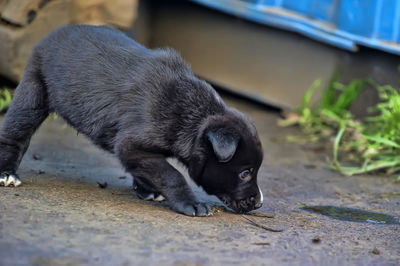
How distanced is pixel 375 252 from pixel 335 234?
0.36 metres

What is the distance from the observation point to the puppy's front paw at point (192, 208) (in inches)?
170

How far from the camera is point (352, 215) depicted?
4949 millimetres

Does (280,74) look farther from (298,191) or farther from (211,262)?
(211,262)

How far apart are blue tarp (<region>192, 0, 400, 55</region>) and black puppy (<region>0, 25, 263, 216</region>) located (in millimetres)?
3185

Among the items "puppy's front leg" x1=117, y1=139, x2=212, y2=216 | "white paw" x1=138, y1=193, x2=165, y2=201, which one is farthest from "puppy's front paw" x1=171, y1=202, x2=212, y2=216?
"white paw" x1=138, y1=193, x2=165, y2=201

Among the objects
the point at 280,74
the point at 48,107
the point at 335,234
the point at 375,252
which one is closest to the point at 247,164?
the point at 335,234

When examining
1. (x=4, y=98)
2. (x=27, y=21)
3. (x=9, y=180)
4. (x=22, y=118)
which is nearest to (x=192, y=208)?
(x=9, y=180)

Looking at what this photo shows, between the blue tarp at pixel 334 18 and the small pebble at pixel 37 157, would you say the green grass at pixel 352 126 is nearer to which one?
the blue tarp at pixel 334 18

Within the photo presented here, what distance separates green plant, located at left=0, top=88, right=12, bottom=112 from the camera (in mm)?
7016

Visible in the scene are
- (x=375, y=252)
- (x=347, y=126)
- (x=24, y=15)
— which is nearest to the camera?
(x=375, y=252)

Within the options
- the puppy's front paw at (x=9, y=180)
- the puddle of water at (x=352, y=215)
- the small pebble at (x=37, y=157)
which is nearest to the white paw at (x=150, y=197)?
the puppy's front paw at (x=9, y=180)

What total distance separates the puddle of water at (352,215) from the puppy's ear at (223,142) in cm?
105

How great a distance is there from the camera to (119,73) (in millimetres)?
4695

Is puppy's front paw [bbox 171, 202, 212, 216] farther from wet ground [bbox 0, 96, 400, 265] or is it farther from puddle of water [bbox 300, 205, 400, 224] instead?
puddle of water [bbox 300, 205, 400, 224]
